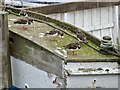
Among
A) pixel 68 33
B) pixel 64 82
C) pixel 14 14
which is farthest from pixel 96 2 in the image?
pixel 64 82

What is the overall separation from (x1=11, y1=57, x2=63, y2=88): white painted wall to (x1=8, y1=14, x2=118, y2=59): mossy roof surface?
51 centimetres

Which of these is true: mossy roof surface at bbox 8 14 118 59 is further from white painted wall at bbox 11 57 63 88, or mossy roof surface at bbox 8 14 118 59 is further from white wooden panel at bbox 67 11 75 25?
white wooden panel at bbox 67 11 75 25

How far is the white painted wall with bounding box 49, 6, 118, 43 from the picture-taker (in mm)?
10906

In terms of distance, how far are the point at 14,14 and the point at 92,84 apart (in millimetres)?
3864

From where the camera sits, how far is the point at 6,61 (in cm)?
711

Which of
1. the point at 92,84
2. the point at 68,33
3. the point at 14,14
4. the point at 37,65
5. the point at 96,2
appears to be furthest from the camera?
the point at 96,2

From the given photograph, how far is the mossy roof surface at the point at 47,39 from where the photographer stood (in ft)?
20.4

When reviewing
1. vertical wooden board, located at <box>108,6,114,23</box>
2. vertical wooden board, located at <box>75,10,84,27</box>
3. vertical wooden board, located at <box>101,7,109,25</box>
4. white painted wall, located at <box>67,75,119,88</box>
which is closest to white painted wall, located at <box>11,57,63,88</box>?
white painted wall, located at <box>67,75,119,88</box>

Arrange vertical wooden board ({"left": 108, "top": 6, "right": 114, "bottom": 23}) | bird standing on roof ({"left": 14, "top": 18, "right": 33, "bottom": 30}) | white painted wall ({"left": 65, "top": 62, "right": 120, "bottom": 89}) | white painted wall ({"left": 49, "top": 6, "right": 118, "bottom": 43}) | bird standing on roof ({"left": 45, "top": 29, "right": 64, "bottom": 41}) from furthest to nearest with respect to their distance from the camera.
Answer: vertical wooden board ({"left": 108, "top": 6, "right": 114, "bottom": 23}) → white painted wall ({"left": 49, "top": 6, "right": 118, "bottom": 43}) → bird standing on roof ({"left": 14, "top": 18, "right": 33, "bottom": 30}) → bird standing on roof ({"left": 45, "top": 29, "right": 64, "bottom": 41}) → white painted wall ({"left": 65, "top": 62, "right": 120, "bottom": 89})

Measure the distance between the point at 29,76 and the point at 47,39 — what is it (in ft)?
2.64

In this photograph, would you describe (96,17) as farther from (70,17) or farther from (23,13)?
(23,13)

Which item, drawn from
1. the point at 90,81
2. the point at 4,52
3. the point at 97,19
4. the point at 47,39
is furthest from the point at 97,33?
the point at 90,81

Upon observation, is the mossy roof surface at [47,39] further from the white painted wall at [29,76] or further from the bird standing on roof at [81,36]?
the white painted wall at [29,76]

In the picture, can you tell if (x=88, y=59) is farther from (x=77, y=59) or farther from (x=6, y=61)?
(x=6, y=61)
